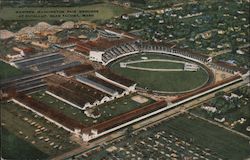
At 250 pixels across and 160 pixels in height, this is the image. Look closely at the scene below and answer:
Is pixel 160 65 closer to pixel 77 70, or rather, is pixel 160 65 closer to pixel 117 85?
pixel 117 85

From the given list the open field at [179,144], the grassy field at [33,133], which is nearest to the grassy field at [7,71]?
the grassy field at [33,133]

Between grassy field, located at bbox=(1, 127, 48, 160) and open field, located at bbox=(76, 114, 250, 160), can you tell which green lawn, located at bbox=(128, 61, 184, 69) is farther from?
grassy field, located at bbox=(1, 127, 48, 160)

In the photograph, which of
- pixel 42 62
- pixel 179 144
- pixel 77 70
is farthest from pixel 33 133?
pixel 42 62

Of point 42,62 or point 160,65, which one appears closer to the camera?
point 42,62

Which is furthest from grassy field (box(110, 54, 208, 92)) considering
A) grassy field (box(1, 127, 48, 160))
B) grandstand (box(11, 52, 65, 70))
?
grassy field (box(1, 127, 48, 160))

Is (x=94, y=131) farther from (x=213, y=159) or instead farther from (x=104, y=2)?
(x=104, y=2)

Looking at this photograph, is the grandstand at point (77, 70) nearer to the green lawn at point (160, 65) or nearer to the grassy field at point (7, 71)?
the grassy field at point (7, 71)
